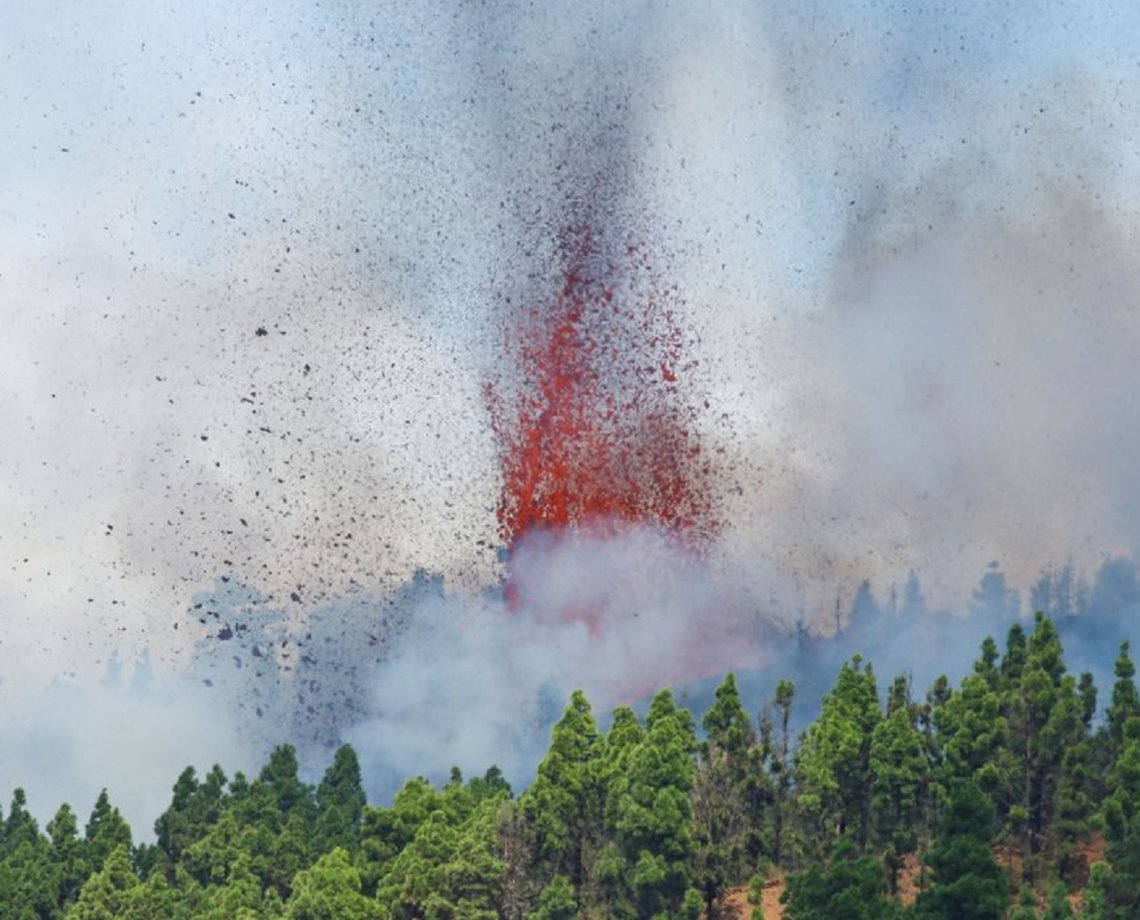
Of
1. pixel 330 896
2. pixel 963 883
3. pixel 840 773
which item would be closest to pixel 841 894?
pixel 963 883

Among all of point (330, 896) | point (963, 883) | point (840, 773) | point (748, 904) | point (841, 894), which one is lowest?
point (841, 894)

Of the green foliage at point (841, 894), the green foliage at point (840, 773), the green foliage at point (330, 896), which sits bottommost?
the green foliage at point (841, 894)

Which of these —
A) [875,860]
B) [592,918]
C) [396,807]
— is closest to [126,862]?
[396,807]

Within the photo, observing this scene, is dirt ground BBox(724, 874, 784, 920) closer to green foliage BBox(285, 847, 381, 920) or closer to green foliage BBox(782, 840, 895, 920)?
green foliage BBox(782, 840, 895, 920)

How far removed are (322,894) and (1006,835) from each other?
25.7 meters

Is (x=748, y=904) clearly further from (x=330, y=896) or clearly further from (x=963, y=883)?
(x=330, y=896)

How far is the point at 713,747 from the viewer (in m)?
113

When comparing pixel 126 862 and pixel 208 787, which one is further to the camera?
pixel 208 787

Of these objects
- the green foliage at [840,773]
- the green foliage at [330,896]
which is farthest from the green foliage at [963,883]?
the green foliage at [330,896]

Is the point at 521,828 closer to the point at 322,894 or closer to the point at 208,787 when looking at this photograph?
the point at 322,894

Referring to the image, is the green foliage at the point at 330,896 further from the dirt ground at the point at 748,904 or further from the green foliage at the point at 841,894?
the green foliage at the point at 841,894

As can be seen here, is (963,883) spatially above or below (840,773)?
below

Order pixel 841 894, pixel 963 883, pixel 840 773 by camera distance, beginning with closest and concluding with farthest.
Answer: pixel 841 894
pixel 963 883
pixel 840 773

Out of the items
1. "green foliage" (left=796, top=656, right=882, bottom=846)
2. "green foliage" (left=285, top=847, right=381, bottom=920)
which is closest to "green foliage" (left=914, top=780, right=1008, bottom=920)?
"green foliage" (left=796, top=656, right=882, bottom=846)
